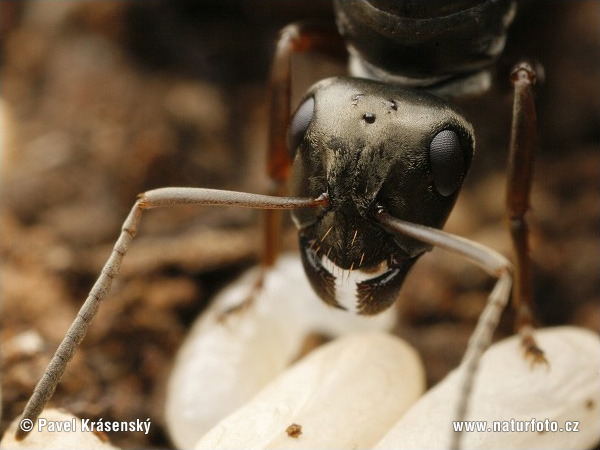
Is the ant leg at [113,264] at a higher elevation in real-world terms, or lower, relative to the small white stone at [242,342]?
higher

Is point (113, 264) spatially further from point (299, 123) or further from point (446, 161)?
point (446, 161)

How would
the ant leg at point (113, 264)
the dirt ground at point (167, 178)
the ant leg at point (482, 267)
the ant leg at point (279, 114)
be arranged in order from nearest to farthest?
the ant leg at point (482, 267)
the ant leg at point (113, 264)
the dirt ground at point (167, 178)
the ant leg at point (279, 114)

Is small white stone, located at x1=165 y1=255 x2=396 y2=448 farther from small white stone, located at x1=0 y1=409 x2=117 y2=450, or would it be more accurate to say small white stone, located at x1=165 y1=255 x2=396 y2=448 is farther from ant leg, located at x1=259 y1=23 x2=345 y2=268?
small white stone, located at x1=0 y1=409 x2=117 y2=450

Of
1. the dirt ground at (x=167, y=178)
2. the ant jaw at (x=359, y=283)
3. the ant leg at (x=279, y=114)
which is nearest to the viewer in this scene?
the ant jaw at (x=359, y=283)

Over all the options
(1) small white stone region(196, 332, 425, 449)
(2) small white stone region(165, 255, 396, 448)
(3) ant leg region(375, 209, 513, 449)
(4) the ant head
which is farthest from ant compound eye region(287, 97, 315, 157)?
(1) small white stone region(196, 332, 425, 449)

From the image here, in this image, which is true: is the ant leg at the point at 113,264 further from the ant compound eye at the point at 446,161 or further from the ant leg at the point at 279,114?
the ant leg at the point at 279,114

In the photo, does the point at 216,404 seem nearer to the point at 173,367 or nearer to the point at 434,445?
the point at 173,367

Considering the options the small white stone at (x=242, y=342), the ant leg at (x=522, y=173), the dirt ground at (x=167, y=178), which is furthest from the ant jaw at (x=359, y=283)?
the dirt ground at (x=167, y=178)
